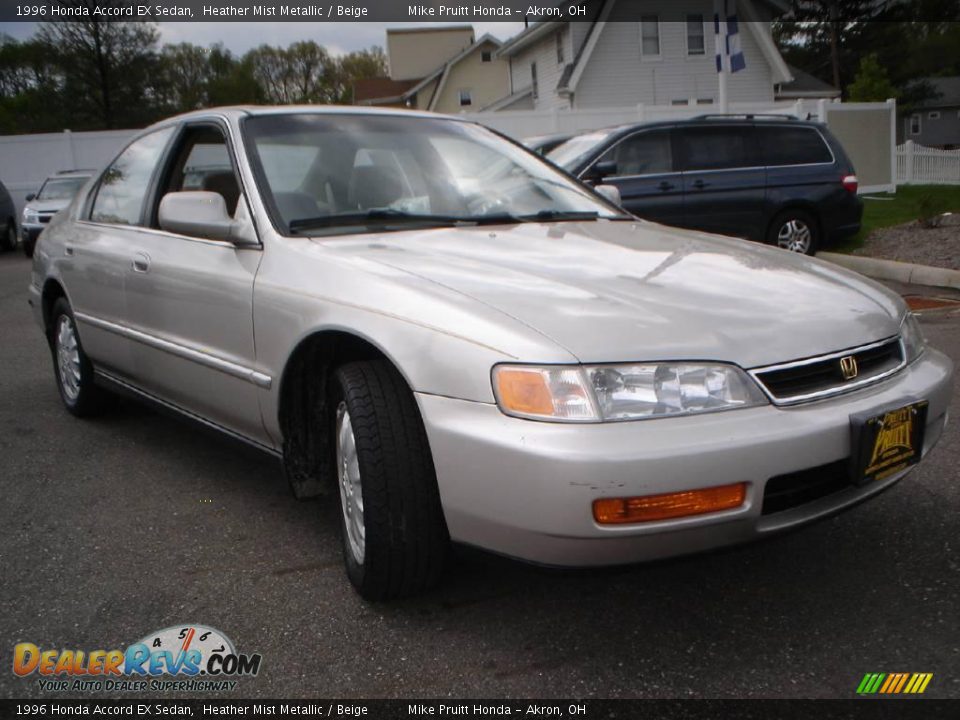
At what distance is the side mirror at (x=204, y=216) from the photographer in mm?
3213

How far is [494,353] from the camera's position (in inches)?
89.2

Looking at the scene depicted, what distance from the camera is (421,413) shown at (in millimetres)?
2422

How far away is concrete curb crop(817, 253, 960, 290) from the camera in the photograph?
811cm

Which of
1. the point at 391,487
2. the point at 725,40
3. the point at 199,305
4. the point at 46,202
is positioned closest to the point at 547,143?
the point at 725,40

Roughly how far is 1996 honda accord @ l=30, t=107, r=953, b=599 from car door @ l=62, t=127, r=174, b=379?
19 centimetres

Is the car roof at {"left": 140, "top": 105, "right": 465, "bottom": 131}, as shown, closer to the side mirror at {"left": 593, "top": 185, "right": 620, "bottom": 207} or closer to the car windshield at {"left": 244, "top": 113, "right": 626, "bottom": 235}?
the car windshield at {"left": 244, "top": 113, "right": 626, "bottom": 235}

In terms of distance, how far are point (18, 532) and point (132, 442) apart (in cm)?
117

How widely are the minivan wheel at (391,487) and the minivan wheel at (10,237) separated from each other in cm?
1839

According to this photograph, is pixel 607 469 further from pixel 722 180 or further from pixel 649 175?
pixel 722 180

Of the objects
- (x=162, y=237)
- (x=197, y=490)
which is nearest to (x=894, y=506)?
(x=197, y=490)

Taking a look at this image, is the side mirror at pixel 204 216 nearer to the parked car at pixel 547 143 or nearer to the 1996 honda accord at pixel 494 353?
the 1996 honda accord at pixel 494 353

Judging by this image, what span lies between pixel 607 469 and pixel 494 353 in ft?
1.30

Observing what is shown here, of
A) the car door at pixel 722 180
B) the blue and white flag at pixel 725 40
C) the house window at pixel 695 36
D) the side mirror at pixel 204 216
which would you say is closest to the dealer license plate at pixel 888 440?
the side mirror at pixel 204 216

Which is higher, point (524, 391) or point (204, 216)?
point (204, 216)
